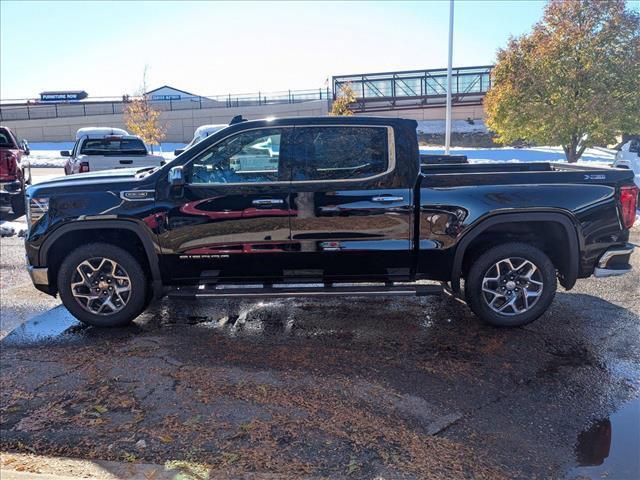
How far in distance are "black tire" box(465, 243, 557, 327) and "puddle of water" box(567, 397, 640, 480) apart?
134 centimetres

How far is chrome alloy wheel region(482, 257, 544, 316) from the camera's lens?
15.7 feet

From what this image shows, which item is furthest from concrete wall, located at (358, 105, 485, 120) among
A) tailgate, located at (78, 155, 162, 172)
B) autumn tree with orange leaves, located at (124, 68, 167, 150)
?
tailgate, located at (78, 155, 162, 172)

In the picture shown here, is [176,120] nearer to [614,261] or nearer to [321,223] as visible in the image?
[321,223]

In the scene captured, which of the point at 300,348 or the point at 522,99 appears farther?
the point at 522,99

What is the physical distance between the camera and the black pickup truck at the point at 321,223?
4645 mm

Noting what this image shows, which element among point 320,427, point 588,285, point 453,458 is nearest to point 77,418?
point 320,427

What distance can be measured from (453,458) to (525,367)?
151 centimetres

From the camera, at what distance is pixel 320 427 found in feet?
10.7

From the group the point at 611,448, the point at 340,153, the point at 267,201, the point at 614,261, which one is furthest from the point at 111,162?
the point at 611,448

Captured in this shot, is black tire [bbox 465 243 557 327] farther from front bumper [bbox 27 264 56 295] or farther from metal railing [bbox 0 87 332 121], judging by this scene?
metal railing [bbox 0 87 332 121]

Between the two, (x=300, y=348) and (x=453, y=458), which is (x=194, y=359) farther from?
(x=453, y=458)

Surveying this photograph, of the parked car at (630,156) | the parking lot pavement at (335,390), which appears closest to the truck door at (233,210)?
the parking lot pavement at (335,390)

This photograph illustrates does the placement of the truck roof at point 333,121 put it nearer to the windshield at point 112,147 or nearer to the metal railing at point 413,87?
the windshield at point 112,147

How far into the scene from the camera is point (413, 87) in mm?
35031
